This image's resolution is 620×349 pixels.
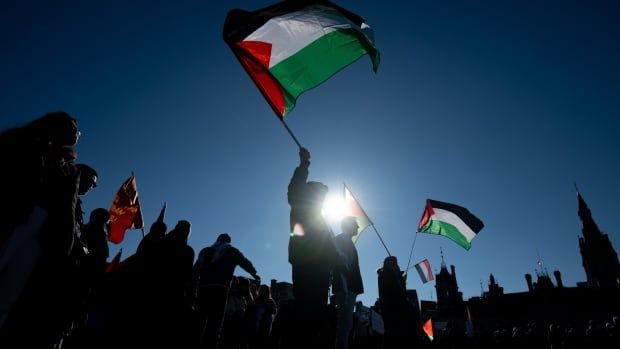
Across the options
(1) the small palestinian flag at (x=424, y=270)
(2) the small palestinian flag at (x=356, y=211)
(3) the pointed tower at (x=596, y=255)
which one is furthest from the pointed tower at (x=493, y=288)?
(2) the small palestinian flag at (x=356, y=211)

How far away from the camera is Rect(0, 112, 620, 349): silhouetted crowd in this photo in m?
1.92

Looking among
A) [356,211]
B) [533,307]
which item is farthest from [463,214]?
[533,307]

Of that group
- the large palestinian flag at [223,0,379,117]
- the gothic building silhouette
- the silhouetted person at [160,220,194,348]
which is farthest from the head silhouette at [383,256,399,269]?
the gothic building silhouette

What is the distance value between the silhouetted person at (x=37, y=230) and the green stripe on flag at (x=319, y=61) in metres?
3.07

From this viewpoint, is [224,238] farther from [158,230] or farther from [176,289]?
[176,289]

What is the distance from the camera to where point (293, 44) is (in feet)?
16.6

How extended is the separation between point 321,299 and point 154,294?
2.00 meters

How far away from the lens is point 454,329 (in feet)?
43.5

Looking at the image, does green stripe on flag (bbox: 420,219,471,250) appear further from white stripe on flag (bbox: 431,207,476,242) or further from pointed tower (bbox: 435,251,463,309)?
pointed tower (bbox: 435,251,463,309)

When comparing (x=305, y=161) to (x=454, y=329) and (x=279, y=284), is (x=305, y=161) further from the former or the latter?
(x=279, y=284)

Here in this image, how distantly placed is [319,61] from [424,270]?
1225 centimetres

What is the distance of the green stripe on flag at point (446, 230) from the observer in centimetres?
1073

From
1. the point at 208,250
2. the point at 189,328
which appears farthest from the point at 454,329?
the point at 189,328

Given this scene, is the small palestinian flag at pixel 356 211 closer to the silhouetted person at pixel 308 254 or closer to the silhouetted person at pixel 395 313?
the silhouetted person at pixel 395 313
